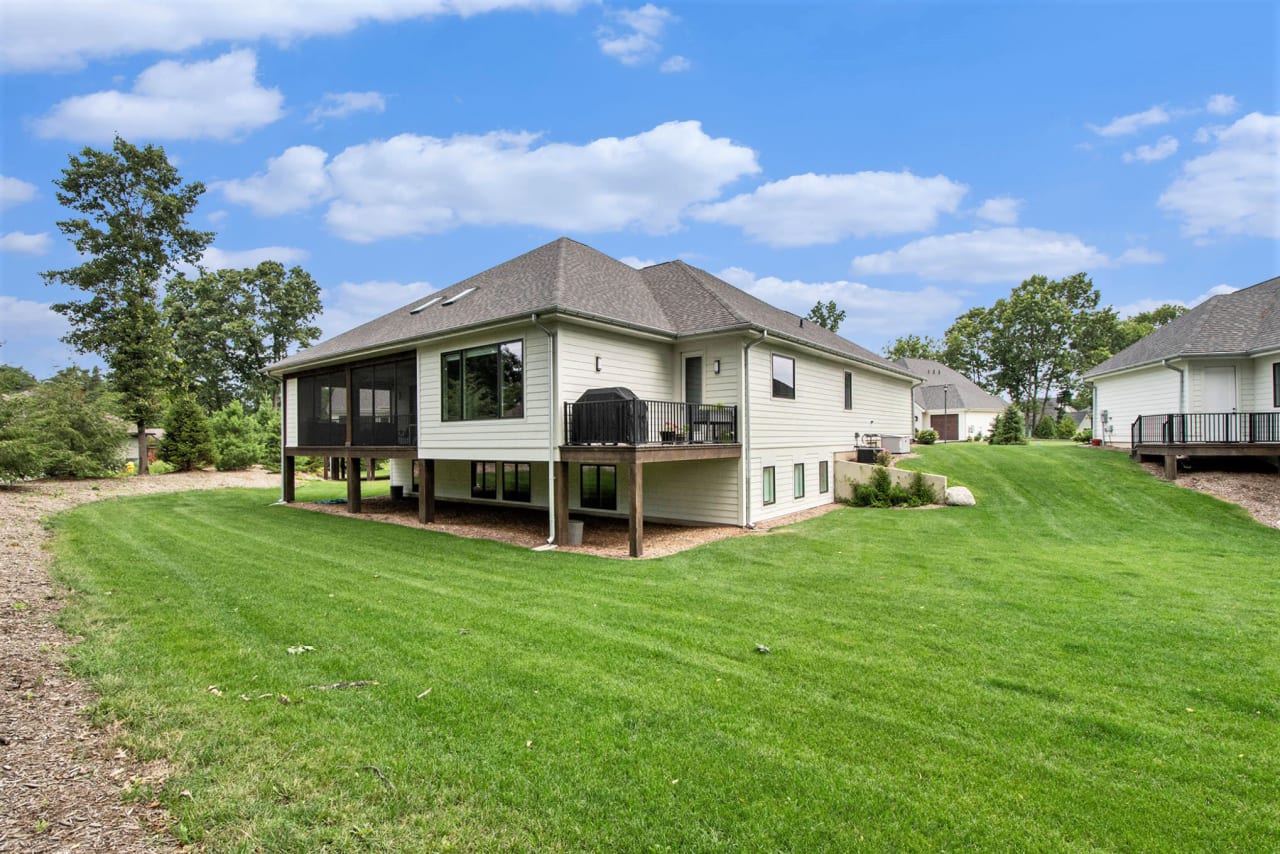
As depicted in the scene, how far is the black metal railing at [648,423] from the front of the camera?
10797mm

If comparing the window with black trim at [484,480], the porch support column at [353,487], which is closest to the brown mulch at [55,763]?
the porch support column at [353,487]

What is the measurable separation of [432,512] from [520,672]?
10554 millimetres

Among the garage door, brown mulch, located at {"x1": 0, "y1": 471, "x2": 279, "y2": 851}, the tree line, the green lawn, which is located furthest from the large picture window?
the garage door

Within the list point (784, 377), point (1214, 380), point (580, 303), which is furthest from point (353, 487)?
point (1214, 380)

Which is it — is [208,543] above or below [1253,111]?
below

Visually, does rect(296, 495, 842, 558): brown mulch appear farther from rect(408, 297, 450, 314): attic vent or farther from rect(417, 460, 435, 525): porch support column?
rect(408, 297, 450, 314): attic vent

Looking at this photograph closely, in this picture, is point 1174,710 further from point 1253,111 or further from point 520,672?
point 1253,111

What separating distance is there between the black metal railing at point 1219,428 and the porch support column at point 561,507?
54.5ft

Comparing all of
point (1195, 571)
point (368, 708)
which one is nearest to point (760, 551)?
point (1195, 571)

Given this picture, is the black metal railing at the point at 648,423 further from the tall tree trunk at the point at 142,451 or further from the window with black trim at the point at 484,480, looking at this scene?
the tall tree trunk at the point at 142,451

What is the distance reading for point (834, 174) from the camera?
25.8 meters

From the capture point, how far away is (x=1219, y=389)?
1711cm

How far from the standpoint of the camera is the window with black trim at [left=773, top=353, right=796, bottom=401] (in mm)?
14500

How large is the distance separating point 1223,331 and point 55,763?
26.1 meters
